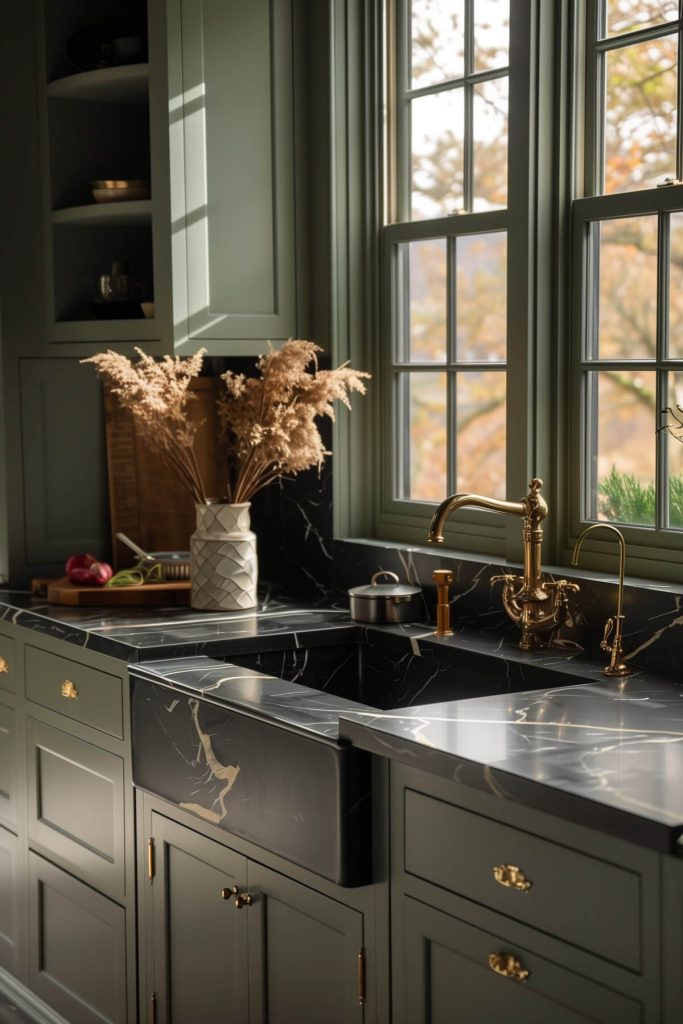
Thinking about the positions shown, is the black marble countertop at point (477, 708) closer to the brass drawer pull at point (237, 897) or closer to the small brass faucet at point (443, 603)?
the small brass faucet at point (443, 603)

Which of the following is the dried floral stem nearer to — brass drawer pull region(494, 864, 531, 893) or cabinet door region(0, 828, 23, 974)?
cabinet door region(0, 828, 23, 974)

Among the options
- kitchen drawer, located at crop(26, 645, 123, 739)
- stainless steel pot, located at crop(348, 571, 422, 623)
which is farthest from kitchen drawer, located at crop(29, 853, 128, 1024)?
stainless steel pot, located at crop(348, 571, 422, 623)

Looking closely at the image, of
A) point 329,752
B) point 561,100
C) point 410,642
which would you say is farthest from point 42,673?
point 561,100

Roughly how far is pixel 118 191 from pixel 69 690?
134cm

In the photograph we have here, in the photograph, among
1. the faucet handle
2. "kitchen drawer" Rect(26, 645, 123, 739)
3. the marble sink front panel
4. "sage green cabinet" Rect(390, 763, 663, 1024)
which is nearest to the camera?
"sage green cabinet" Rect(390, 763, 663, 1024)

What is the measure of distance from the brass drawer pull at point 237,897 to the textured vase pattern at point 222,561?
3.13 ft

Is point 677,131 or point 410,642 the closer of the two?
point 677,131

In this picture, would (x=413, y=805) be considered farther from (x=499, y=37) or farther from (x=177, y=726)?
(x=499, y=37)

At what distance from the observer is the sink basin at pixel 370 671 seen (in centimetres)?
288

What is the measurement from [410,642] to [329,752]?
2.62ft

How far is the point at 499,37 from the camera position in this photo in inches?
Result: 123

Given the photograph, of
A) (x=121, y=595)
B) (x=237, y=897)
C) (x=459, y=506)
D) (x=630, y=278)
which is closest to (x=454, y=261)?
(x=630, y=278)

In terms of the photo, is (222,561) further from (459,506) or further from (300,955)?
(300,955)

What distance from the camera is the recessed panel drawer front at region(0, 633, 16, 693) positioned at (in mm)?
3314
